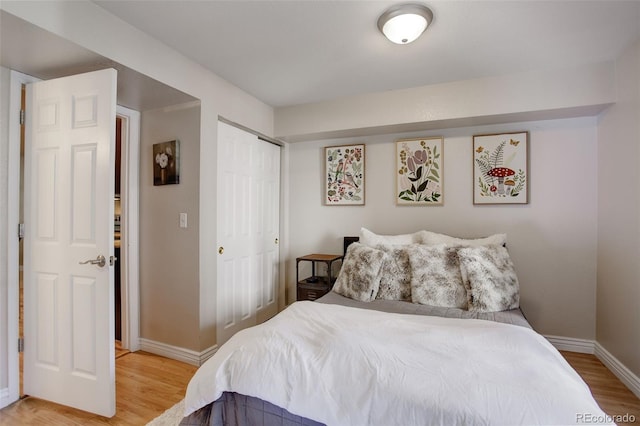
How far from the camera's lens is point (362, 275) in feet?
8.25

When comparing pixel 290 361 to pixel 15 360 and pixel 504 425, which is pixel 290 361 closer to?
pixel 504 425

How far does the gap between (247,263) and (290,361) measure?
1901mm

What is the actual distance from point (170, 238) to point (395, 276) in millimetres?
1876

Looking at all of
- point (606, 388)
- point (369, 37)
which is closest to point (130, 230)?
point (369, 37)

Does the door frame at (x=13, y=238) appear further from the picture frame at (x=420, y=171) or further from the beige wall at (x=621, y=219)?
the beige wall at (x=621, y=219)

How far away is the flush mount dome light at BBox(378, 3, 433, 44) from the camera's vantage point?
5.71 ft

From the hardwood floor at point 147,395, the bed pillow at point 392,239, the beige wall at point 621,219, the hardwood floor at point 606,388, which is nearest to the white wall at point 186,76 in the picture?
the hardwood floor at point 147,395

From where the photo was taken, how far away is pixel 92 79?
1.85 meters

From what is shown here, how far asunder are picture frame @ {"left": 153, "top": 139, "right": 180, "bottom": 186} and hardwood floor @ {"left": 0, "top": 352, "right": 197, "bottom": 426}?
58.3 inches

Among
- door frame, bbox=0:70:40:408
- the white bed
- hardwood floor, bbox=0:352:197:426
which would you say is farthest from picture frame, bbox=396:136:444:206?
door frame, bbox=0:70:40:408

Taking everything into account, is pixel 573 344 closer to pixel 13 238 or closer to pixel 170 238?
pixel 170 238

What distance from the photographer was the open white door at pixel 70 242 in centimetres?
184

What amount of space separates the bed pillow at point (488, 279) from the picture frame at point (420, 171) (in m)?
0.86

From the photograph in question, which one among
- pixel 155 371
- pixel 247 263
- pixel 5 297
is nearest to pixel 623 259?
pixel 247 263
